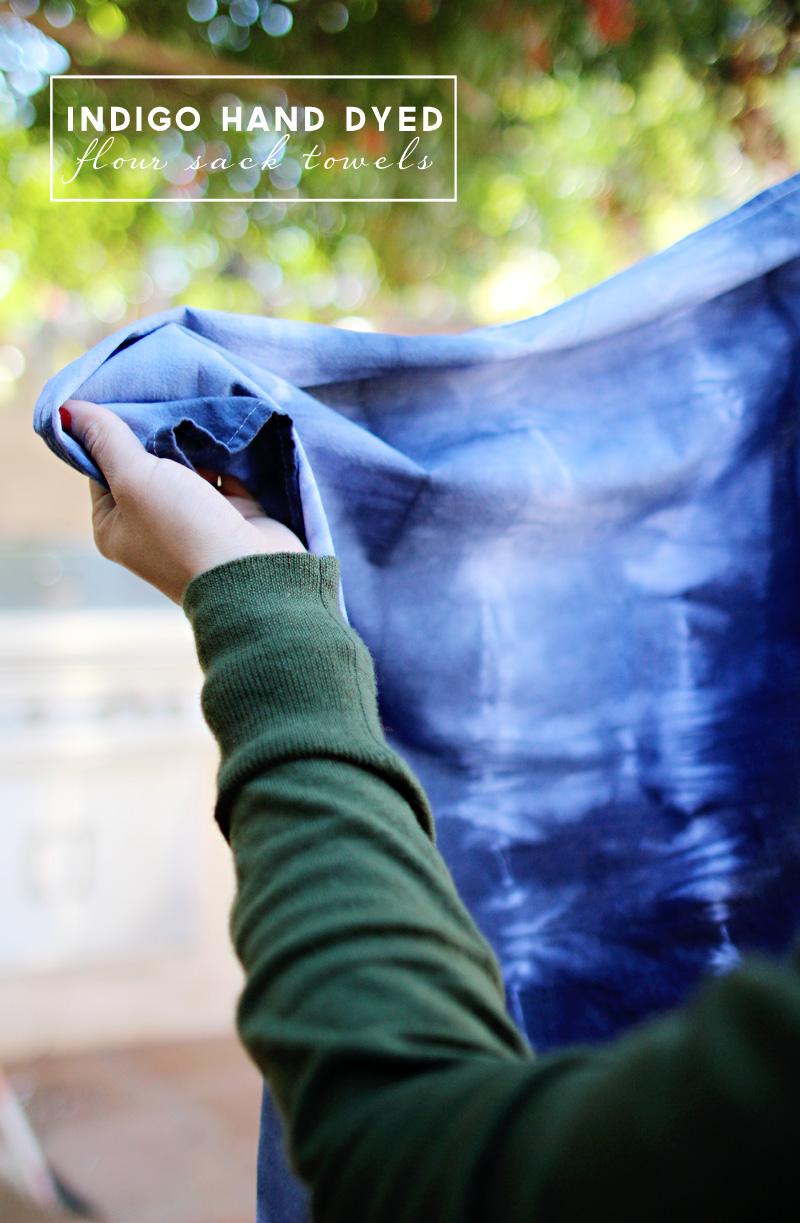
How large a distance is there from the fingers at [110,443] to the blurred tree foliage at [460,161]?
0.79 metres

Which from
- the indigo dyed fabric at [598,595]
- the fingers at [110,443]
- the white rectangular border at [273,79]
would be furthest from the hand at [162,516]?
the white rectangular border at [273,79]

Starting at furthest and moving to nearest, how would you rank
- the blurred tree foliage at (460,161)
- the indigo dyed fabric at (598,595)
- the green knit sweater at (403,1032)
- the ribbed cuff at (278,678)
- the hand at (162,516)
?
the blurred tree foliage at (460,161) < the indigo dyed fabric at (598,595) < the hand at (162,516) < the ribbed cuff at (278,678) < the green knit sweater at (403,1032)

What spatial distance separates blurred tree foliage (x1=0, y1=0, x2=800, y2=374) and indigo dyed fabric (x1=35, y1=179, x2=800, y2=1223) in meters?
0.67

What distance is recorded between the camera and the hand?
48 centimetres

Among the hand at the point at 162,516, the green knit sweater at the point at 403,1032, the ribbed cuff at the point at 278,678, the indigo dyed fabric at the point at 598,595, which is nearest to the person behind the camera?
the green knit sweater at the point at 403,1032

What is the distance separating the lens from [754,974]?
8.7 inches

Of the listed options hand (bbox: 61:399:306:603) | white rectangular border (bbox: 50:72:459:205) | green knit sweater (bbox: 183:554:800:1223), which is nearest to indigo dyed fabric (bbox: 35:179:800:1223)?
hand (bbox: 61:399:306:603)

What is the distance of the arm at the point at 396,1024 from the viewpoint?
210 mm

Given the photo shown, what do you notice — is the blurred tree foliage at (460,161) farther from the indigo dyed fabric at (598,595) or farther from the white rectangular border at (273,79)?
the indigo dyed fabric at (598,595)

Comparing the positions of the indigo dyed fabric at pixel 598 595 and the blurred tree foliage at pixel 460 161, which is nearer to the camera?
the indigo dyed fabric at pixel 598 595

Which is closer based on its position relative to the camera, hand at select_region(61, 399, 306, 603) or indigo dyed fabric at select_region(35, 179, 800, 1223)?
hand at select_region(61, 399, 306, 603)

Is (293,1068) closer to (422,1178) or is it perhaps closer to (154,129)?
(422,1178)

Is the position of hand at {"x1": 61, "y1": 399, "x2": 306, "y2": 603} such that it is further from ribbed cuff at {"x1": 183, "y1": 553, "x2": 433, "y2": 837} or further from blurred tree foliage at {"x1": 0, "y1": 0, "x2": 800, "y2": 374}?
blurred tree foliage at {"x1": 0, "y1": 0, "x2": 800, "y2": 374}

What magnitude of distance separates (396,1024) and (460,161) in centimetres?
122
